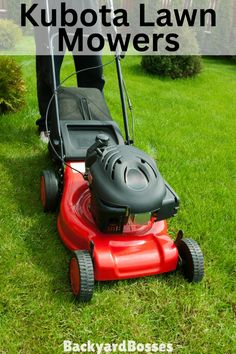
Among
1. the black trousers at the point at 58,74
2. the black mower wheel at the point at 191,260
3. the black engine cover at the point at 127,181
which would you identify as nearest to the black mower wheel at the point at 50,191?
the black engine cover at the point at 127,181

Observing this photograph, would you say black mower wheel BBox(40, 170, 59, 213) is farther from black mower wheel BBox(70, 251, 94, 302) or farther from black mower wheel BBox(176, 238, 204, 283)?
black mower wheel BBox(176, 238, 204, 283)

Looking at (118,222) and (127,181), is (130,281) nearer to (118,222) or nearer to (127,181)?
(118,222)

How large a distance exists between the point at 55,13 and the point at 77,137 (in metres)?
1.04

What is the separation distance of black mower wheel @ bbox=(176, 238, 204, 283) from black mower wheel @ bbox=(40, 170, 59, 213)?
75 cm

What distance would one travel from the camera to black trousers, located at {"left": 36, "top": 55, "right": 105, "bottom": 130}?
9.78 ft

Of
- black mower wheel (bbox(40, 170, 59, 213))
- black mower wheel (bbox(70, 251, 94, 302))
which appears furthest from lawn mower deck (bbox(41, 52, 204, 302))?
black mower wheel (bbox(40, 170, 59, 213))

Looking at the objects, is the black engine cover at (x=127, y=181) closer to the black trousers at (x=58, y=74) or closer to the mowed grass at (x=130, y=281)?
the mowed grass at (x=130, y=281)

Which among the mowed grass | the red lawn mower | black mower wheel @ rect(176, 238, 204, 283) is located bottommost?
the mowed grass

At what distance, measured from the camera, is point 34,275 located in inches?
77.5

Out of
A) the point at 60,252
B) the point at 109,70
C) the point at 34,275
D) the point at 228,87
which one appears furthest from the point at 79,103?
the point at 228,87

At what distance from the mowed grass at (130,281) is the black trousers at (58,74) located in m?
0.40

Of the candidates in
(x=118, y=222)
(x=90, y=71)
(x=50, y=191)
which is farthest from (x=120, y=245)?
(x=90, y=71)

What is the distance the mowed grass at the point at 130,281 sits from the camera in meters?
1.72

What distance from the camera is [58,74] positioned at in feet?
10.1
